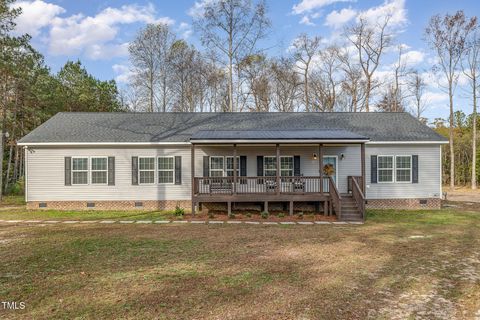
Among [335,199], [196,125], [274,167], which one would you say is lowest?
[335,199]

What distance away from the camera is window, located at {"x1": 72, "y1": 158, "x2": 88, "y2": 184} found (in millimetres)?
13867

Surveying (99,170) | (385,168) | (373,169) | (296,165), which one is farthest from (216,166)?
(385,168)

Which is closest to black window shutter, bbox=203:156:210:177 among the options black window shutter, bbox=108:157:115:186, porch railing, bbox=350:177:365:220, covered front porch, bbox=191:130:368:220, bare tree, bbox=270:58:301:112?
covered front porch, bbox=191:130:368:220

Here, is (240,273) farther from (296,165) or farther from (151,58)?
(151,58)

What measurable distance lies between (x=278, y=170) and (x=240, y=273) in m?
7.08

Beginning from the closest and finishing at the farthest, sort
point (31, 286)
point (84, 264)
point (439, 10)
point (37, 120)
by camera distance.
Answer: point (31, 286), point (84, 264), point (37, 120), point (439, 10)

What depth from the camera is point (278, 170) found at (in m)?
12.4

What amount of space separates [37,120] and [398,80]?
112 ft

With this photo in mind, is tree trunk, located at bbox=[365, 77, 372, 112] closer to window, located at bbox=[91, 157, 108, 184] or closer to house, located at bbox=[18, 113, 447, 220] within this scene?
house, located at bbox=[18, 113, 447, 220]

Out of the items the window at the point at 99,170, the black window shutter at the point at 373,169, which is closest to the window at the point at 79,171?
the window at the point at 99,170

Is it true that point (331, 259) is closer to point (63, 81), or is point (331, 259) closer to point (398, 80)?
point (63, 81)

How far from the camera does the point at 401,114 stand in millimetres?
17031

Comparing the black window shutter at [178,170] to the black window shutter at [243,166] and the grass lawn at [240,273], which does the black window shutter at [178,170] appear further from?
the grass lawn at [240,273]

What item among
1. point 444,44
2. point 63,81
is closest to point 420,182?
point 444,44
